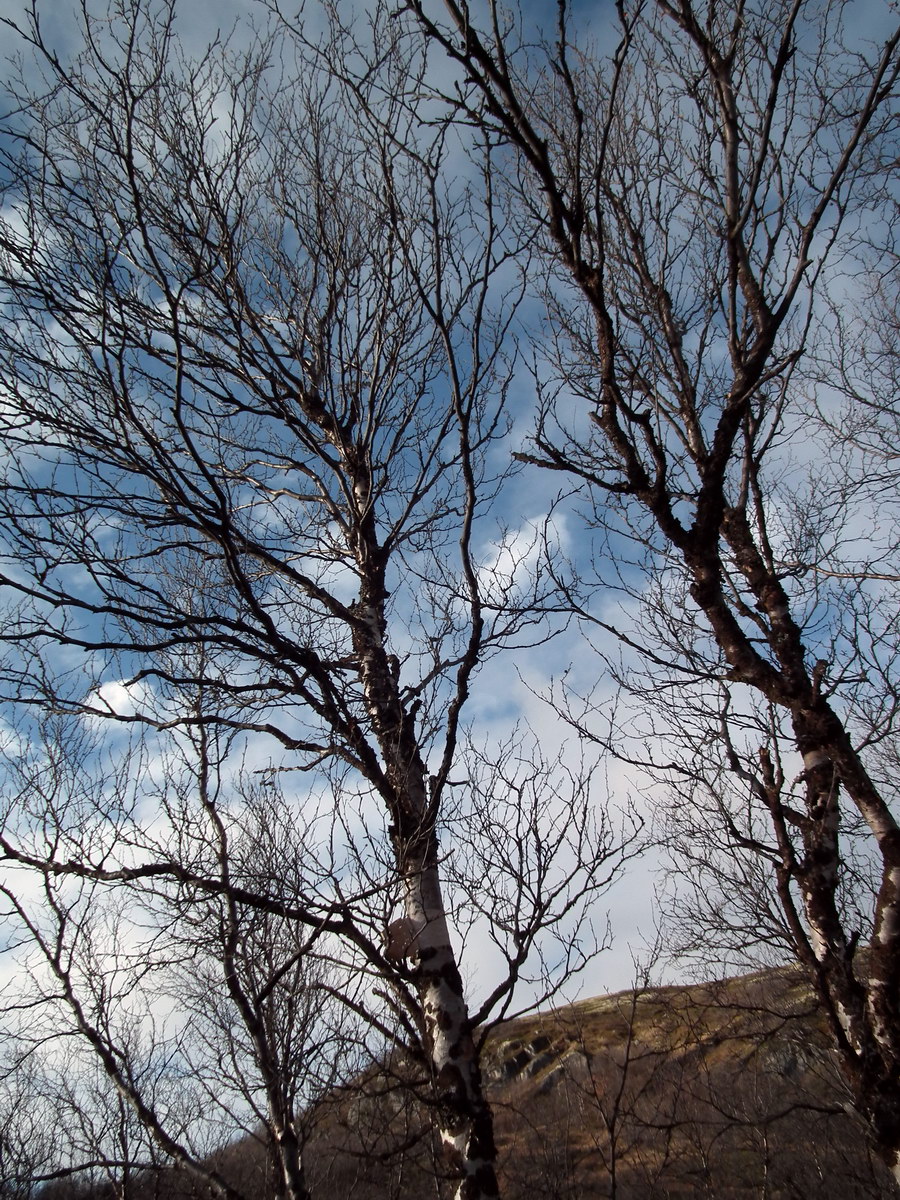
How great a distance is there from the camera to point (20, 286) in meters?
3.31

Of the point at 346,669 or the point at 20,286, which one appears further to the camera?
the point at 346,669

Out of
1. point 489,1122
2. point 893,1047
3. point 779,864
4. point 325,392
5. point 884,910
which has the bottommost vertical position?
point 893,1047

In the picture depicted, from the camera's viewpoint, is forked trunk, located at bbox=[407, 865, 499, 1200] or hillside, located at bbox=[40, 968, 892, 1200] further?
hillside, located at bbox=[40, 968, 892, 1200]

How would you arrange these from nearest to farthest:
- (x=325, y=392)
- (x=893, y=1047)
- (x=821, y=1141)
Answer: (x=893, y=1047) → (x=325, y=392) → (x=821, y=1141)

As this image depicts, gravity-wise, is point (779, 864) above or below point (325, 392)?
below

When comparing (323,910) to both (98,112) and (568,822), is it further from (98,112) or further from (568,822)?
(98,112)

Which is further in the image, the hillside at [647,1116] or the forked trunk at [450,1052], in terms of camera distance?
the hillside at [647,1116]

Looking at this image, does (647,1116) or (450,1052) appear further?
(647,1116)

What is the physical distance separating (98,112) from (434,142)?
4.28ft

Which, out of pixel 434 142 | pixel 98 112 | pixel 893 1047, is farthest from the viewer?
pixel 893 1047

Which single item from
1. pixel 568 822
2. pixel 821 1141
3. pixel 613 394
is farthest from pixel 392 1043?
pixel 821 1141

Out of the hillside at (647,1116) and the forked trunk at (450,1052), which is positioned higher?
the forked trunk at (450,1052)

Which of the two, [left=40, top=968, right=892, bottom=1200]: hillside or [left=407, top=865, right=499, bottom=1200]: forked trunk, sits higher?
[left=407, top=865, right=499, bottom=1200]: forked trunk

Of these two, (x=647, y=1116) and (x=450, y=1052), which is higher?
(x=450, y=1052)
